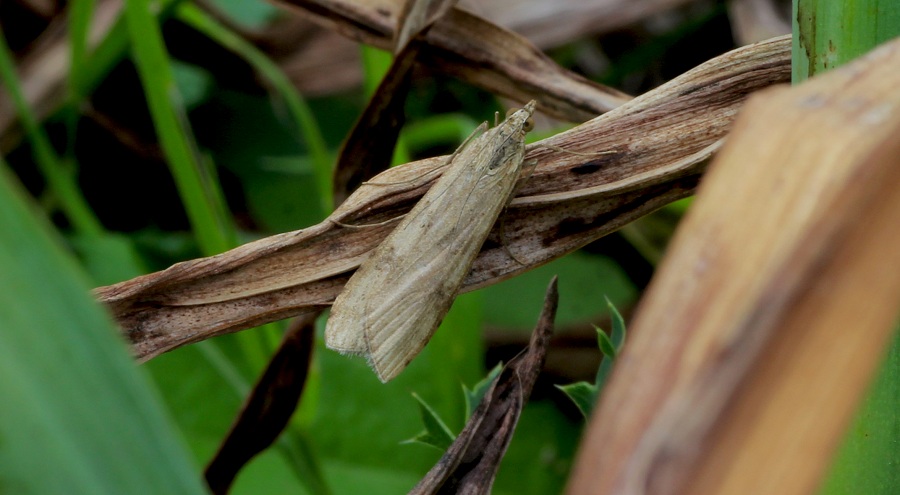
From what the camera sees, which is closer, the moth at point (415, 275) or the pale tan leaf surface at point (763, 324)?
the pale tan leaf surface at point (763, 324)

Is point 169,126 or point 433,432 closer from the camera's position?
point 433,432

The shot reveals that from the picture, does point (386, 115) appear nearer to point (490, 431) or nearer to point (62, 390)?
point (490, 431)

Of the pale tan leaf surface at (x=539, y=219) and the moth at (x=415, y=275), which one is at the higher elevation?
the pale tan leaf surface at (x=539, y=219)

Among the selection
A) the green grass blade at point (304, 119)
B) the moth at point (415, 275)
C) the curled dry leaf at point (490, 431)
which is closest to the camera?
the curled dry leaf at point (490, 431)

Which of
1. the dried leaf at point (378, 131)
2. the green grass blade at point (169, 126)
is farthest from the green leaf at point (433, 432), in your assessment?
the green grass blade at point (169, 126)

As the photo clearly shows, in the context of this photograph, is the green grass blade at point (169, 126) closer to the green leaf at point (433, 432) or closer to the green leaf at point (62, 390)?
the green leaf at point (433, 432)

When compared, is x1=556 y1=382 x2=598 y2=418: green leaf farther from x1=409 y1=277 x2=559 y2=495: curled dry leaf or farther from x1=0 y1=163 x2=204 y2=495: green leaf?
x1=0 y1=163 x2=204 y2=495: green leaf

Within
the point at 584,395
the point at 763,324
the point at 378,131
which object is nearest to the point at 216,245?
the point at 378,131

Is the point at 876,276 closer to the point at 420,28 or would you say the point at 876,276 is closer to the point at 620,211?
the point at 620,211
